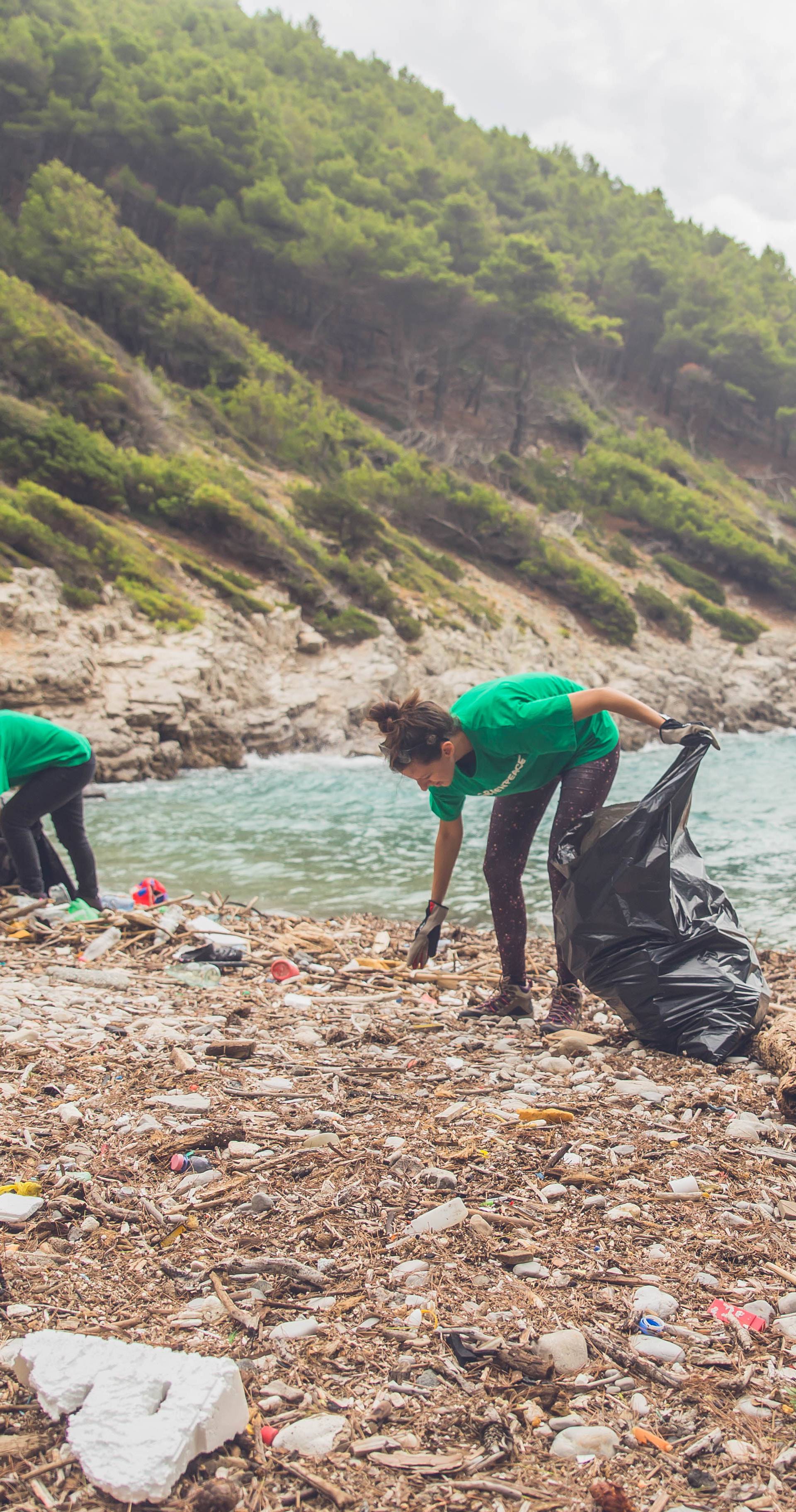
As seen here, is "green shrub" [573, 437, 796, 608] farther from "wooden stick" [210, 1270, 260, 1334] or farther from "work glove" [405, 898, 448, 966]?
"wooden stick" [210, 1270, 260, 1334]

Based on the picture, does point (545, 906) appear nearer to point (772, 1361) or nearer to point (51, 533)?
point (772, 1361)

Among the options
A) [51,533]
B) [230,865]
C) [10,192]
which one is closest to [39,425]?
[51,533]

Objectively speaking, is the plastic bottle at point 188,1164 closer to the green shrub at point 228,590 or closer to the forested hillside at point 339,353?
the forested hillside at point 339,353

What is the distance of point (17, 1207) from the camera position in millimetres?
2184

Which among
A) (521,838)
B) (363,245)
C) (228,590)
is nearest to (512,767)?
(521,838)

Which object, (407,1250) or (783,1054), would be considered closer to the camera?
(407,1250)

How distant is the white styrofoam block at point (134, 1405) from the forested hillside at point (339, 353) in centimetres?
1635

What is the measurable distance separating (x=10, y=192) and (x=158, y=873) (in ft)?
125

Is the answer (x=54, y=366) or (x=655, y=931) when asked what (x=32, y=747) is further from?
(x=54, y=366)

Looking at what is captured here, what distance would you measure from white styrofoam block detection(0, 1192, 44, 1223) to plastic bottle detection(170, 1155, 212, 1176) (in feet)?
1.18

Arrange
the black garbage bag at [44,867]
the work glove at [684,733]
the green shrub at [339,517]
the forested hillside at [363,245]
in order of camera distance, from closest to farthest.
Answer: the work glove at [684,733], the black garbage bag at [44,867], the green shrub at [339,517], the forested hillside at [363,245]

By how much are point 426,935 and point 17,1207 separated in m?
2.13

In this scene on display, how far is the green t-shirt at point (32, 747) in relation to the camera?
18.7 feet

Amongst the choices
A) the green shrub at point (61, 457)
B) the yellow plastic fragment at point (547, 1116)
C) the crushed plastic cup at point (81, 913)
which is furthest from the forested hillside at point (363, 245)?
the yellow plastic fragment at point (547, 1116)
